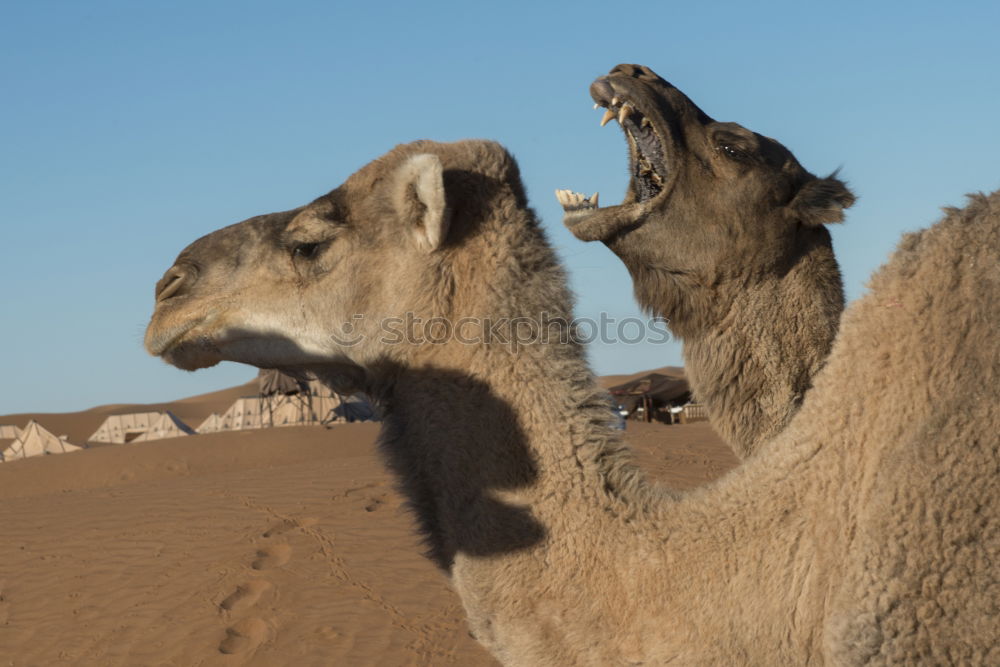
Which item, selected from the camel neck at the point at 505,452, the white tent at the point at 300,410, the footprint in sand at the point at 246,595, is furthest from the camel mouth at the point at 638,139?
→ the white tent at the point at 300,410

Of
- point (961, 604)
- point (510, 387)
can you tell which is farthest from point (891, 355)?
point (510, 387)

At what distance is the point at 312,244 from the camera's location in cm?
372

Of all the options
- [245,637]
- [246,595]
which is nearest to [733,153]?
[245,637]

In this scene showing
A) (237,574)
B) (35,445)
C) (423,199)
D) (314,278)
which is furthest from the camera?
(35,445)

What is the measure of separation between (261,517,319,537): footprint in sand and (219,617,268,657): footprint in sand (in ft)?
6.85

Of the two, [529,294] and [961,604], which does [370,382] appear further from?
[961,604]

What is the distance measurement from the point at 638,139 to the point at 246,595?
22.7 ft

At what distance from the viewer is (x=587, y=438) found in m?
3.22

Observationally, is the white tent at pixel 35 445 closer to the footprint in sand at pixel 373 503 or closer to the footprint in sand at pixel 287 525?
the footprint in sand at pixel 373 503

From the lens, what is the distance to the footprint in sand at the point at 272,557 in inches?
418

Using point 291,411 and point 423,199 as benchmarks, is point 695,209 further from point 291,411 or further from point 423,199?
point 291,411

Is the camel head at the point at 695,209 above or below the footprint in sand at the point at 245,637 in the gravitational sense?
above

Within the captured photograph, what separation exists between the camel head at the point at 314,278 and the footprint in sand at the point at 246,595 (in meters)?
6.47

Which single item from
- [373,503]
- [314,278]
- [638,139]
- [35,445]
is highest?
[35,445]
